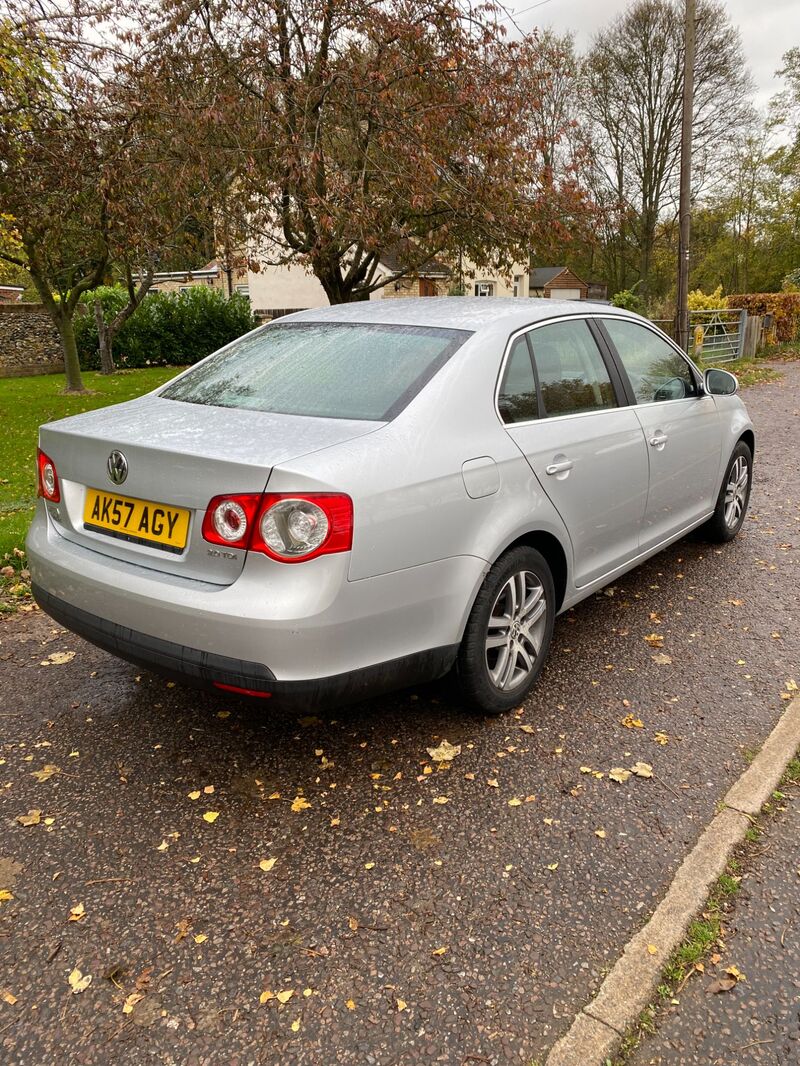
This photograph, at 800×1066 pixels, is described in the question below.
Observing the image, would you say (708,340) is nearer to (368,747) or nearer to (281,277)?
(368,747)

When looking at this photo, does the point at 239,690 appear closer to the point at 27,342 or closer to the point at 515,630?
the point at 515,630

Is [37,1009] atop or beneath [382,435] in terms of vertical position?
beneath

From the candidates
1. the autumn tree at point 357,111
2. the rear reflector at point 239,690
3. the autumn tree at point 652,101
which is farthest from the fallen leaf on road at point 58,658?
the autumn tree at point 652,101

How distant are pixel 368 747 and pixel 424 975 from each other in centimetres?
112

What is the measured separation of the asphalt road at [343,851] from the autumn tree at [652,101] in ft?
111

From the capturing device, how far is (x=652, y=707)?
11.3ft

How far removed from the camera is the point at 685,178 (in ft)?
53.5

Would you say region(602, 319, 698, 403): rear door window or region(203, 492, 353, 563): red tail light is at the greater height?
region(602, 319, 698, 403): rear door window

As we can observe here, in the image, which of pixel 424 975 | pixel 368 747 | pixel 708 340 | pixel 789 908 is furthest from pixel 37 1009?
pixel 708 340

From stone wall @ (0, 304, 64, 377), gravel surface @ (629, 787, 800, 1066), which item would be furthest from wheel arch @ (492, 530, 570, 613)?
stone wall @ (0, 304, 64, 377)

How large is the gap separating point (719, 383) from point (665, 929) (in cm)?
372

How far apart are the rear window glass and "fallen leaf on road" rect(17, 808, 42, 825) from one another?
1642mm

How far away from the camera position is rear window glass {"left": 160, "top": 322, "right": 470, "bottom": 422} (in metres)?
2.92

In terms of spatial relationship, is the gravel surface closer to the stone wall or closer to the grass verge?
the grass verge
